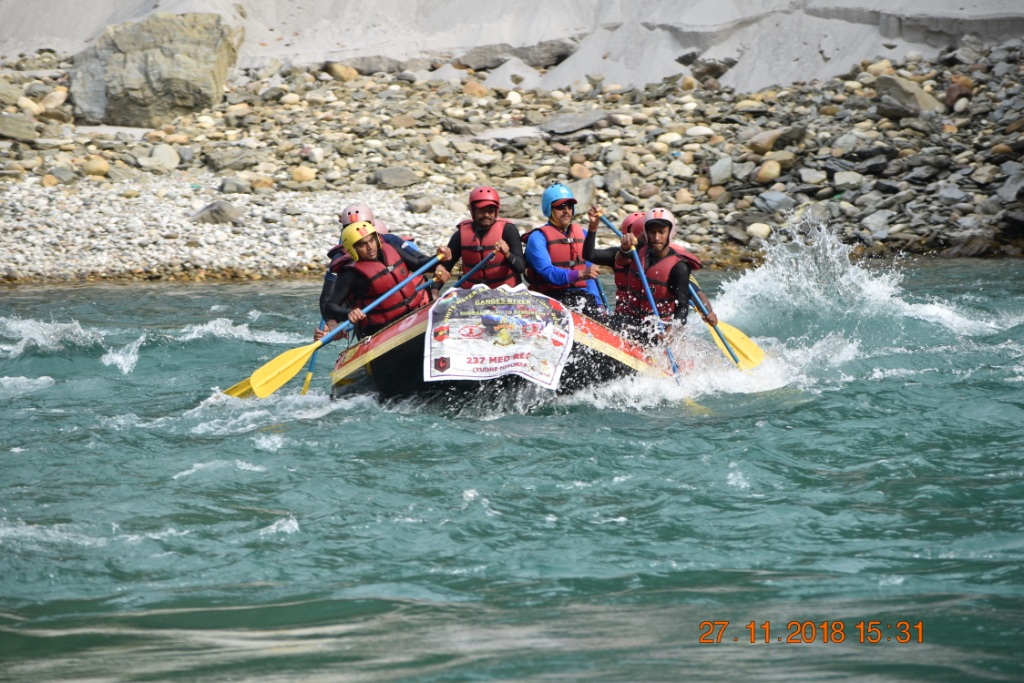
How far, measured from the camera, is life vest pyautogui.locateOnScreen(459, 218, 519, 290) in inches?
330

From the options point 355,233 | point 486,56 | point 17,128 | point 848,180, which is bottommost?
point 355,233

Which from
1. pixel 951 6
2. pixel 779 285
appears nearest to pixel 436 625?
pixel 779 285

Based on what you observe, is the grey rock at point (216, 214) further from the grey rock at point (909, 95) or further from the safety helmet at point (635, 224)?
the grey rock at point (909, 95)

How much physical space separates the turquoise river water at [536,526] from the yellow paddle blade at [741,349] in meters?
0.14

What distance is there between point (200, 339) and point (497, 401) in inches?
177

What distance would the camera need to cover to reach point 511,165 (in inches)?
668

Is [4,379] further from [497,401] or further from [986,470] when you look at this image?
[986,470]

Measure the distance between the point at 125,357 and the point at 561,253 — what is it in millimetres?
4516

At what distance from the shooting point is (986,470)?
5.88 m

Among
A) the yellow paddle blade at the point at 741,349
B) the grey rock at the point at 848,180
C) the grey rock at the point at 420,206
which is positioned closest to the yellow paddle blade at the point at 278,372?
the yellow paddle blade at the point at 741,349

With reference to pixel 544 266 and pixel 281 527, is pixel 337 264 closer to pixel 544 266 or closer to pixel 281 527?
pixel 544 266

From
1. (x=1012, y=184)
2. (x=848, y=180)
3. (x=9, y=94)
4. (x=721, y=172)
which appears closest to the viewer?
(x=1012, y=184)

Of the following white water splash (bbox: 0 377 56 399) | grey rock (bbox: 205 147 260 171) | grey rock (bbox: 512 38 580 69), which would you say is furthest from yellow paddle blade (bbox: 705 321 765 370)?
grey rock (bbox: 512 38 580 69)
